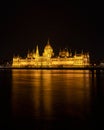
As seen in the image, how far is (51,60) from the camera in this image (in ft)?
503

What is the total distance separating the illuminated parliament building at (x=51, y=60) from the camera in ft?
478

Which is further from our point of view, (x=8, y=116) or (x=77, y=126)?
(x=8, y=116)

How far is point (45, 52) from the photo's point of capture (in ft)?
538

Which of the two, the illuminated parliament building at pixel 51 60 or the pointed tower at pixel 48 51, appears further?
the pointed tower at pixel 48 51

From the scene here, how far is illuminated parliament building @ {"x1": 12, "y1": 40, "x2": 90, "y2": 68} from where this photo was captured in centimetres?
14562

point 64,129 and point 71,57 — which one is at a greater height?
point 71,57

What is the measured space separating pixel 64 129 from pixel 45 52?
154 m

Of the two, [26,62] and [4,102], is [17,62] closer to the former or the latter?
[26,62]

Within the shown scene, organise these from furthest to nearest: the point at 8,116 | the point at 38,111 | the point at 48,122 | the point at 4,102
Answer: the point at 4,102, the point at 38,111, the point at 8,116, the point at 48,122

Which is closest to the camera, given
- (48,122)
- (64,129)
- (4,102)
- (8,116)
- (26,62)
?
(64,129)

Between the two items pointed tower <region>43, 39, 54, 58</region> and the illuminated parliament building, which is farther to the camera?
pointed tower <region>43, 39, 54, 58</region>

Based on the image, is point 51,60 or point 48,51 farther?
point 48,51

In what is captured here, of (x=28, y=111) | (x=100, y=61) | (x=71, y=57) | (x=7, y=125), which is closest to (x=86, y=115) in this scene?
(x=28, y=111)

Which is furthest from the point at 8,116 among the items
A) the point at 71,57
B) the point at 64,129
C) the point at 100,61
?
the point at 100,61
